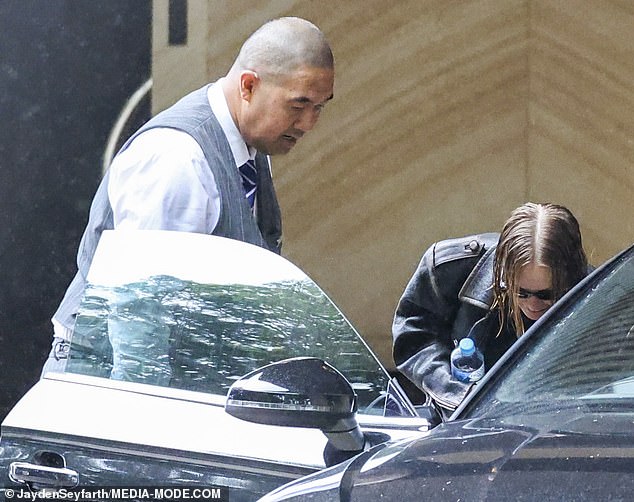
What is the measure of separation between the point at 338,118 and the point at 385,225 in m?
0.50

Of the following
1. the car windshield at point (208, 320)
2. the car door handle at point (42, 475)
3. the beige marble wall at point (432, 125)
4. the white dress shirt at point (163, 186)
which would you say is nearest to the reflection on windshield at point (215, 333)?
the car windshield at point (208, 320)

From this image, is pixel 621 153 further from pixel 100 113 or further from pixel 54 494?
pixel 54 494

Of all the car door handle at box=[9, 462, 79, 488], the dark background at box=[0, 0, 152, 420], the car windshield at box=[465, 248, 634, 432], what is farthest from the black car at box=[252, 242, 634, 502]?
the dark background at box=[0, 0, 152, 420]

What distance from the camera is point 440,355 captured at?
3.85m

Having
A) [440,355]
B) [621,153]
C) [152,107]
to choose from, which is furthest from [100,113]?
[440,355]

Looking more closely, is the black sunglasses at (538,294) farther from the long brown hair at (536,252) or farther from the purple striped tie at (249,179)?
the purple striped tie at (249,179)

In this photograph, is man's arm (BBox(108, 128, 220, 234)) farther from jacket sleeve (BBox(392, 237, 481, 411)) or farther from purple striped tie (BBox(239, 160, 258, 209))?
jacket sleeve (BBox(392, 237, 481, 411))

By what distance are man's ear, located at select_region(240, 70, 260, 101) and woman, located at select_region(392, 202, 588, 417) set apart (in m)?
0.75

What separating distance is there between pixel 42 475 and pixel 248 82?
1192mm

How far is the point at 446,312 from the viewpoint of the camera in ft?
13.1

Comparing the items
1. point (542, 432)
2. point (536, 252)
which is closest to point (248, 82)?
point (536, 252)

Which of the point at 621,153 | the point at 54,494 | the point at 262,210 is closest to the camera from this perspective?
the point at 54,494

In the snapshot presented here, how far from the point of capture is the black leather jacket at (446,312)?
3.79 metres

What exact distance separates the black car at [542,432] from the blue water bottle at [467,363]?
89 centimetres
